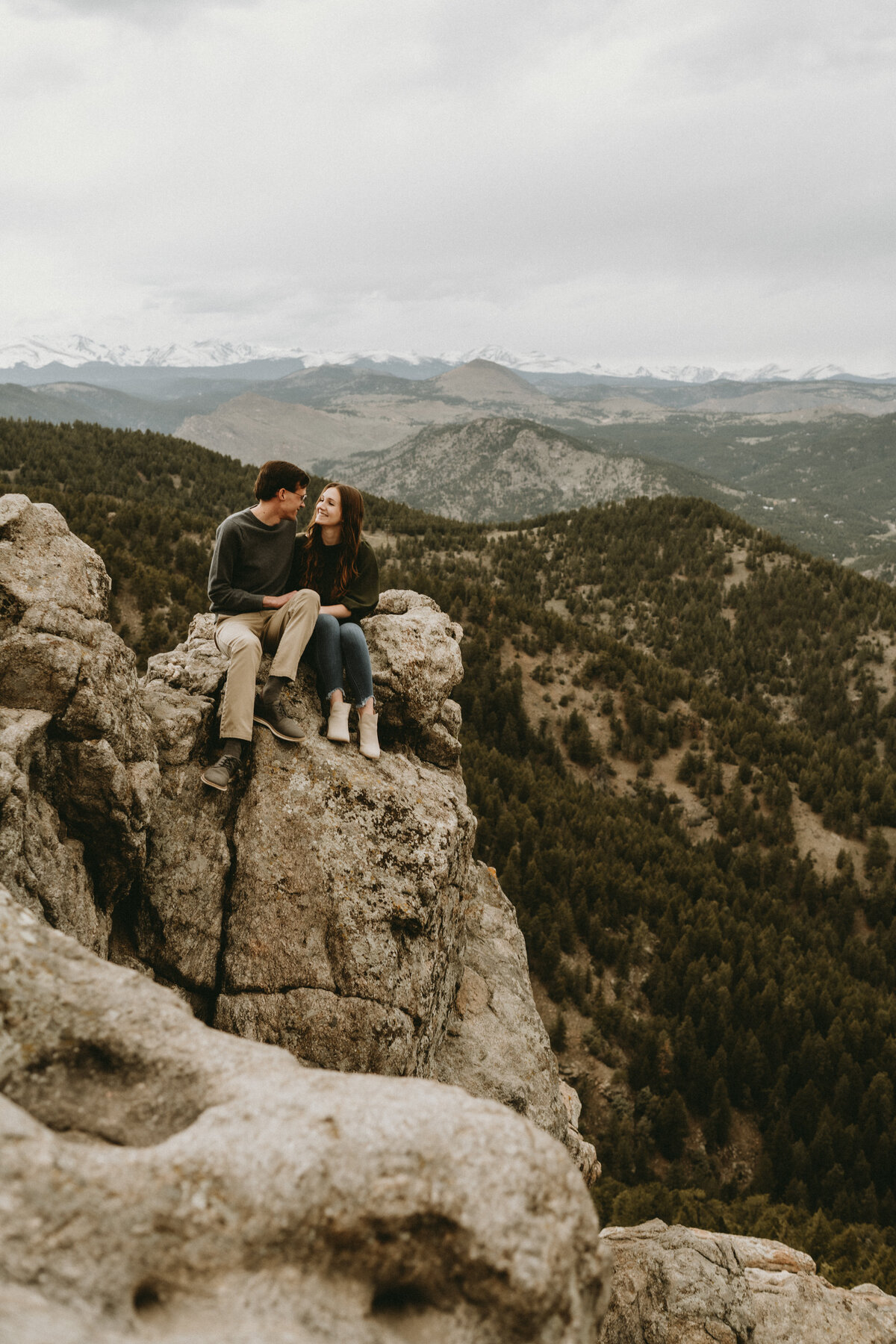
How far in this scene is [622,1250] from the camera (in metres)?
8.70

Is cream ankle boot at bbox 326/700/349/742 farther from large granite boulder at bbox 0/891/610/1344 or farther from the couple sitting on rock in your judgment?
large granite boulder at bbox 0/891/610/1344

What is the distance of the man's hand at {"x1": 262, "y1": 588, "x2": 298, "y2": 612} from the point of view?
7797 mm

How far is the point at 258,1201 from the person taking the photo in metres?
3.21

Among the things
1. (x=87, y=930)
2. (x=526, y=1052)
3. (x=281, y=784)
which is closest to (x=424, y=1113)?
(x=87, y=930)

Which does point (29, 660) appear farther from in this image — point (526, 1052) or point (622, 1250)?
point (622, 1250)

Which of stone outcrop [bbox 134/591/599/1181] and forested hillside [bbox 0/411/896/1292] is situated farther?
forested hillside [bbox 0/411/896/1292]

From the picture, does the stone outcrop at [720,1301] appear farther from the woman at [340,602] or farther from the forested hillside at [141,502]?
the forested hillside at [141,502]

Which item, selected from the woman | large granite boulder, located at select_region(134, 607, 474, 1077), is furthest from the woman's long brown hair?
large granite boulder, located at select_region(134, 607, 474, 1077)

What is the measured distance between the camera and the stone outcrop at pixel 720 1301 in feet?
25.0

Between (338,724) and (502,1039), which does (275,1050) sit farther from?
(502,1039)

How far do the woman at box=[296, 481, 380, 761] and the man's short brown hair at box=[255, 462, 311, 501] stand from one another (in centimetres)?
47

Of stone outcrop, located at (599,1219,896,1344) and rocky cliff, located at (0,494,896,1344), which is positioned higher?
rocky cliff, located at (0,494,896,1344)

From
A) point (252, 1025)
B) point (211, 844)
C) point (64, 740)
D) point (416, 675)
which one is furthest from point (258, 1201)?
point (416, 675)

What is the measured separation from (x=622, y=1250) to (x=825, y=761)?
1542 inches
